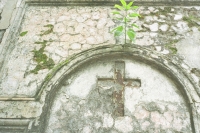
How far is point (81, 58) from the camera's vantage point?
2.48 metres

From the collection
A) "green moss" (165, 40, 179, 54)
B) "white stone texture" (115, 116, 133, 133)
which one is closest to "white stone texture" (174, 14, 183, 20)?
"green moss" (165, 40, 179, 54)

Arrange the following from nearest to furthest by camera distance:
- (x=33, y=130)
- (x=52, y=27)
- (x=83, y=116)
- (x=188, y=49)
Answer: (x=33, y=130), (x=83, y=116), (x=188, y=49), (x=52, y=27)

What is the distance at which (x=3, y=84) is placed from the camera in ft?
7.82

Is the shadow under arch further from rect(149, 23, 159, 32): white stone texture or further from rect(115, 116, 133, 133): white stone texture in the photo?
rect(115, 116, 133, 133): white stone texture

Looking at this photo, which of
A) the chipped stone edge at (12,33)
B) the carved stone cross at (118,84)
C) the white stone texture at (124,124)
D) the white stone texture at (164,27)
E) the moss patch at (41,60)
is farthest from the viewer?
the white stone texture at (164,27)

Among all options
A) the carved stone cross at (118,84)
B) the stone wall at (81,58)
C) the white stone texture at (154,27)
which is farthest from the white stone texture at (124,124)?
the white stone texture at (154,27)

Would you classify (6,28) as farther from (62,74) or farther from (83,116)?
(83,116)

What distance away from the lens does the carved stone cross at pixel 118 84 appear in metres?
2.30

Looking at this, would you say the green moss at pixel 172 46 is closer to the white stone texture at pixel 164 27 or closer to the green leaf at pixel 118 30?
the white stone texture at pixel 164 27

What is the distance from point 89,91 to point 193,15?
1604mm

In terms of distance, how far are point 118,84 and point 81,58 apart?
0.48 m

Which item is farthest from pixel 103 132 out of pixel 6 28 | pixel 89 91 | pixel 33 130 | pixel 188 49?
pixel 6 28

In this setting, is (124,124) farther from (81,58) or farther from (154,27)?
(154,27)

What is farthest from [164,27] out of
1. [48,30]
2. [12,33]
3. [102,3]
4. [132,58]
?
[12,33]
